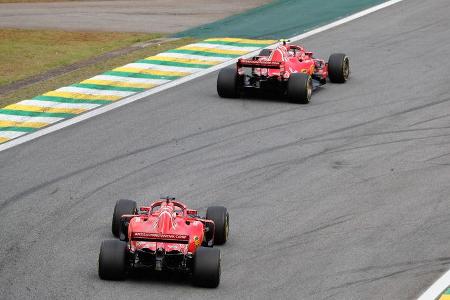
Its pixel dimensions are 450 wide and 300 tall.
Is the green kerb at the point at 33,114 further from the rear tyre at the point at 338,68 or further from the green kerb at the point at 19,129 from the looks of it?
the rear tyre at the point at 338,68

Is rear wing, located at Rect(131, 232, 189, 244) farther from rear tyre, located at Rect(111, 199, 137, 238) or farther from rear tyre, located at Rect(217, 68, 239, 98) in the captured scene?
rear tyre, located at Rect(217, 68, 239, 98)

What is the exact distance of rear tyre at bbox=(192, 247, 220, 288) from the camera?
18.2 meters

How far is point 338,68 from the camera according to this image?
3284 cm

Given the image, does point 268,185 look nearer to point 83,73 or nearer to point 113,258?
point 113,258

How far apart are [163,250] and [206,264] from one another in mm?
802

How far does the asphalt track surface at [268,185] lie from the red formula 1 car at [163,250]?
0.30 meters

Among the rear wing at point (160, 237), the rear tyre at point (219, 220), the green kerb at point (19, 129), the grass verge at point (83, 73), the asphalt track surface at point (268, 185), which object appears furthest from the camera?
the grass verge at point (83, 73)

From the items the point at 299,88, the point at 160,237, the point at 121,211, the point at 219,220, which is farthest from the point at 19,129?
the point at 160,237

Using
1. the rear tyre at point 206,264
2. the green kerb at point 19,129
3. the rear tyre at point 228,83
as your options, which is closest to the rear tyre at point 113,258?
the rear tyre at point 206,264

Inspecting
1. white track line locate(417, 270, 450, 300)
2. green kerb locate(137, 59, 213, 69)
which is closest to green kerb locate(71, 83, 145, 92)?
green kerb locate(137, 59, 213, 69)

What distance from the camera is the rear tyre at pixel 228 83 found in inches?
1232

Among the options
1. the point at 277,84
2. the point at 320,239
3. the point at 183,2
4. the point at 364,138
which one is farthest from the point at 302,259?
the point at 183,2

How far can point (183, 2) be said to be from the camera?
4803 cm

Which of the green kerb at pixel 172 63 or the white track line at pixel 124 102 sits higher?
the green kerb at pixel 172 63
